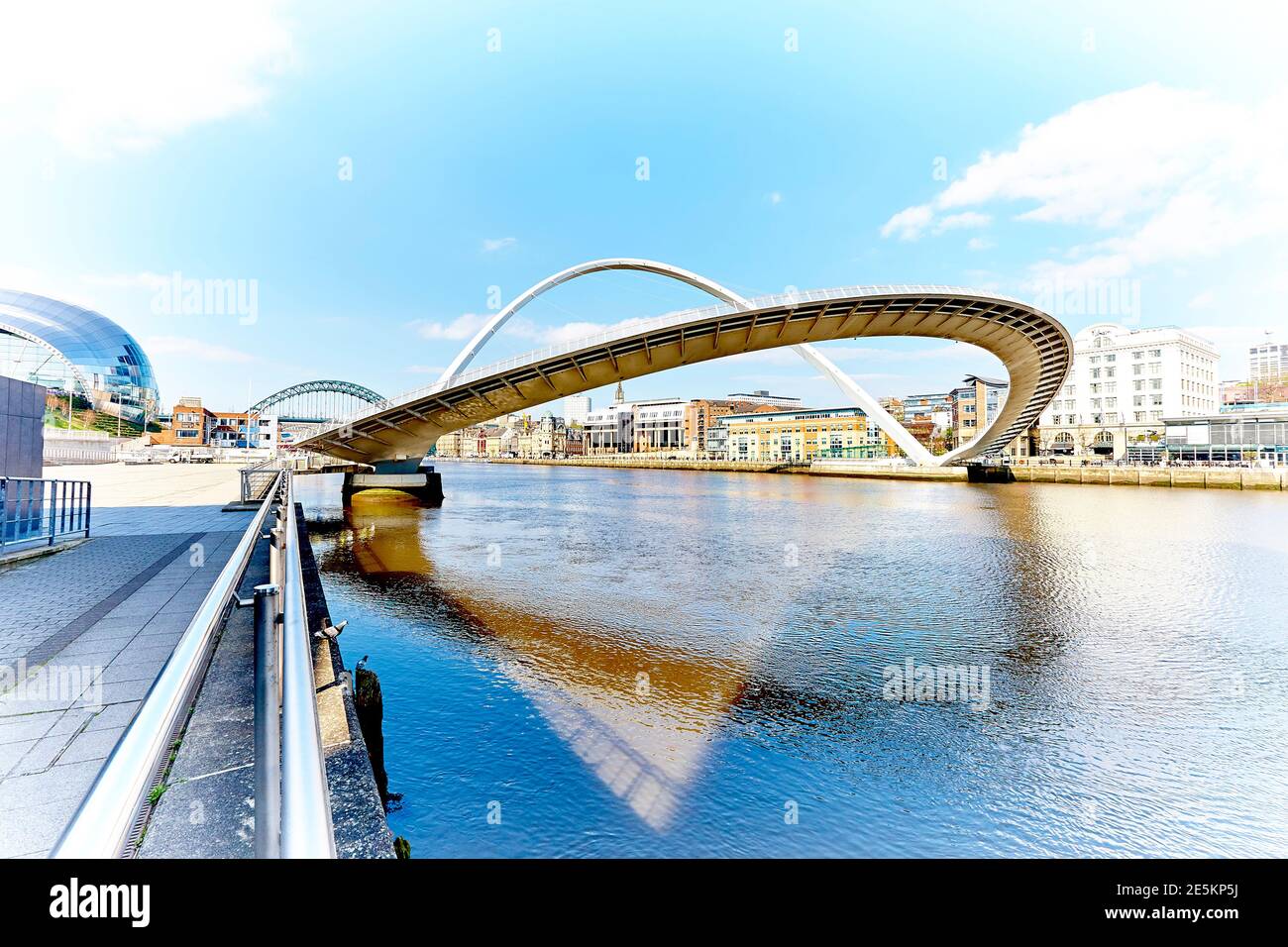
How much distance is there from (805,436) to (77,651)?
12673cm

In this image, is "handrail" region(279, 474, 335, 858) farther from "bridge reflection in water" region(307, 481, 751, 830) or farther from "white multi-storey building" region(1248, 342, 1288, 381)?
"white multi-storey building" region(1248, 342, 1288, 381)

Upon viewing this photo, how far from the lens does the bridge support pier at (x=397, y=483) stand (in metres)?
36.9

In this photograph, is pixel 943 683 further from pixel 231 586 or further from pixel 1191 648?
pixel 231 586

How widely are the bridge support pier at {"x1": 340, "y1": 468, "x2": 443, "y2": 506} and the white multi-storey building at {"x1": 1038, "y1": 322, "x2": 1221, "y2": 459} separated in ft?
268

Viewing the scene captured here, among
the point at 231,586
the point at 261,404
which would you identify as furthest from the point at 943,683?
the point at 261,404

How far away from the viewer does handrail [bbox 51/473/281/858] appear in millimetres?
1127

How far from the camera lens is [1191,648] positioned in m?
9.77

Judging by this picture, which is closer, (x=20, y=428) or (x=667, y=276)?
(x=20, y=428)

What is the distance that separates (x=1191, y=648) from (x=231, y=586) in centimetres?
1344

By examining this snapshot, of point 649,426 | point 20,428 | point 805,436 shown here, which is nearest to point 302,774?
point 20,428

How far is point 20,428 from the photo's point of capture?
33.9 ft

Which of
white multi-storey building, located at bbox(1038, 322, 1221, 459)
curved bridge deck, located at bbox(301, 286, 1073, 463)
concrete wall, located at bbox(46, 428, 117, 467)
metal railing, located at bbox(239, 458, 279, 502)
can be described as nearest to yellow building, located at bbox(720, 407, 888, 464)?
white multi-storey building, located at bbox(1038, 322, 1221, 459)

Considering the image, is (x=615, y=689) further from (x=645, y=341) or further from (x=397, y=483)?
(x=397, y=483)

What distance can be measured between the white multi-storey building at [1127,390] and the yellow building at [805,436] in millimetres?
31473
